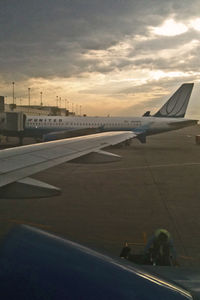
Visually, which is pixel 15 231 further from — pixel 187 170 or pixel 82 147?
pixel 187 170

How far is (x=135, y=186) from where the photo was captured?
14453mm

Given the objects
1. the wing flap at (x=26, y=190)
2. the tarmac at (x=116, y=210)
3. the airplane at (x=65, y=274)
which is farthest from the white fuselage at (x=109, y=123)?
the airplane at (x=65, y=274)

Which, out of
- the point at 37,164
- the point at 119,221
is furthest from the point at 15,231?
the point at 119,221

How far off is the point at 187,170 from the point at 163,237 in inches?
567

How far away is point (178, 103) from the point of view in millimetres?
35688

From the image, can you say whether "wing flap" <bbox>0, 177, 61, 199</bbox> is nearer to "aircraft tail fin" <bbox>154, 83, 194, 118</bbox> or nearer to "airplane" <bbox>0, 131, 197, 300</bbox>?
"airplane" <bbox>0, 131, 197, 300</bbox>

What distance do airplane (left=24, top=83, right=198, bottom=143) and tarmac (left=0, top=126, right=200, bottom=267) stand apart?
16.8 m

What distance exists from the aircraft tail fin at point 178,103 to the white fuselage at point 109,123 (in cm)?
132

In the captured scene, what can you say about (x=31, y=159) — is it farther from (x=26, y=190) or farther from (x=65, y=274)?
(x=65, y=274)

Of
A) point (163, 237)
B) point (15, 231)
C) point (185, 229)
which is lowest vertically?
point (185, 229)

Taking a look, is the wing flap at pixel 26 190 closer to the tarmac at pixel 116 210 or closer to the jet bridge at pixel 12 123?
the tarmac at pixel 116 210

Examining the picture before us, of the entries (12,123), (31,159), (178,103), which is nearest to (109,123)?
(178,103)

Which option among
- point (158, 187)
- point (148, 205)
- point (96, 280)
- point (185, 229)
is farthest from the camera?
point (158, 187)

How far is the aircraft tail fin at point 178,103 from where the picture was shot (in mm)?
35688
